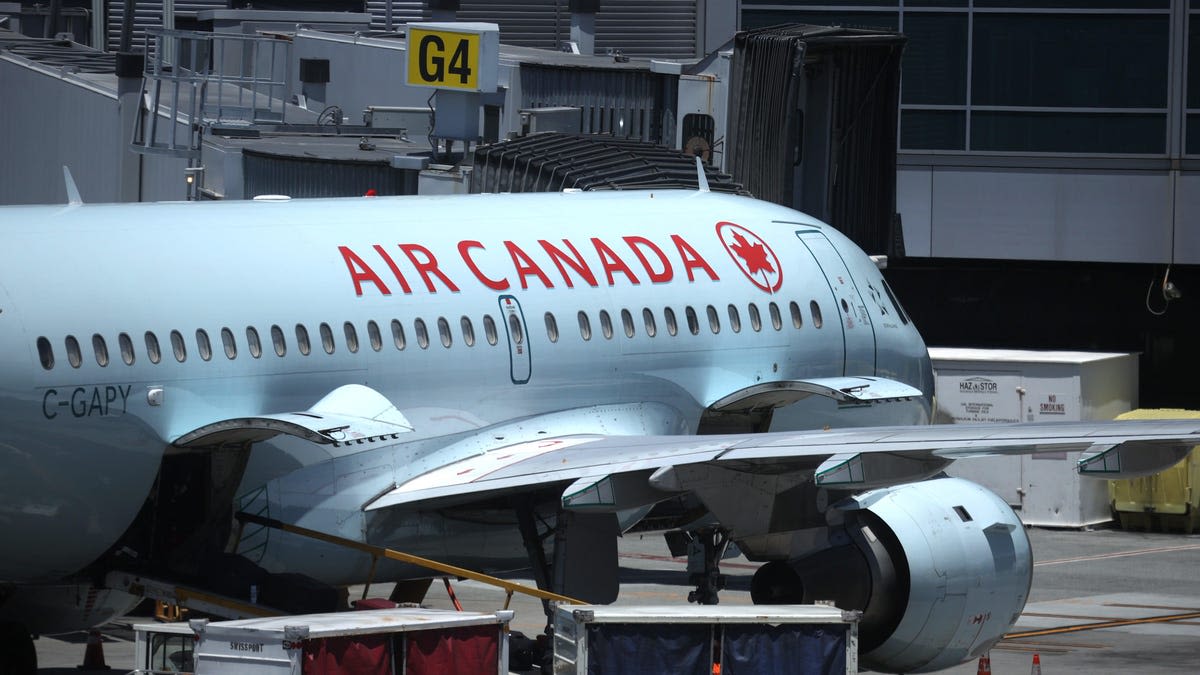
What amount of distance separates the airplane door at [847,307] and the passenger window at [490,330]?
4868mm

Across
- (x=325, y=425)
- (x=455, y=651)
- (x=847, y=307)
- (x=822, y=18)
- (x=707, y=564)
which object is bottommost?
(x=707, y=564)

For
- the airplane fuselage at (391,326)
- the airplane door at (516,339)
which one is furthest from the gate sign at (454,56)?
the airplane door at (516,339)

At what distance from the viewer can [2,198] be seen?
4312 centimetres

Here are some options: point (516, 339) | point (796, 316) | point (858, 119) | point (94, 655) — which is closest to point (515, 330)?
point (516, 339)

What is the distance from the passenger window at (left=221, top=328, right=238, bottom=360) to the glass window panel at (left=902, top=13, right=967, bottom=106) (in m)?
32.3

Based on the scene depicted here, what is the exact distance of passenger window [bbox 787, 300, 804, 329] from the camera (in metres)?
23.7

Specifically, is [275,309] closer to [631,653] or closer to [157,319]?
[157,319]

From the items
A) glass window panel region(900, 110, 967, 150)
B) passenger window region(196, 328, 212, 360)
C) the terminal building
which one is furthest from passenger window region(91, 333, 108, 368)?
glass window panel region(900, 110, 967, 150)

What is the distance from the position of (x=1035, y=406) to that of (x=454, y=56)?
40.1 ft

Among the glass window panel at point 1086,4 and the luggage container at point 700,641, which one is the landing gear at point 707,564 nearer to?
the luggage container at point 700,641

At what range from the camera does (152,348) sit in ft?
58.7

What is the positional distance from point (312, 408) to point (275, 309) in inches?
37.6

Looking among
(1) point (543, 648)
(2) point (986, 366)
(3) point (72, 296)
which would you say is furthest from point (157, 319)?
(2) point (986, 366)

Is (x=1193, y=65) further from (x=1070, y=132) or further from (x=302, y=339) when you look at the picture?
(x=302, y=339)
